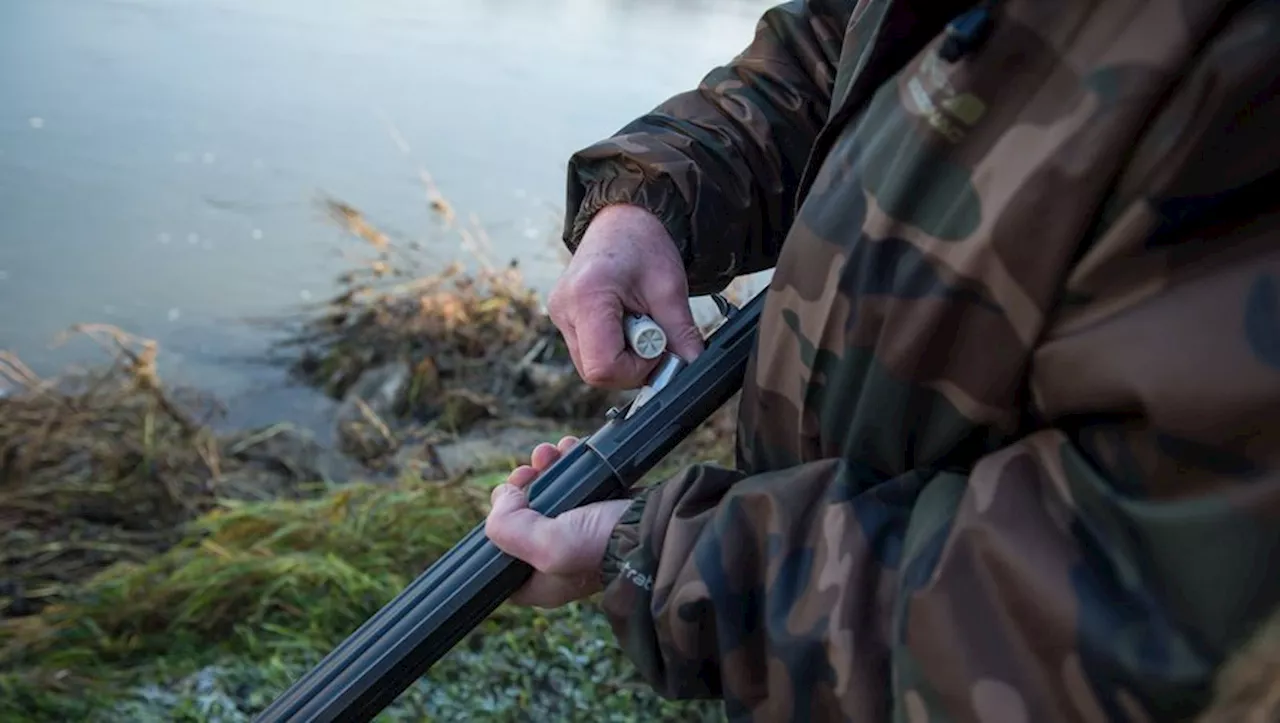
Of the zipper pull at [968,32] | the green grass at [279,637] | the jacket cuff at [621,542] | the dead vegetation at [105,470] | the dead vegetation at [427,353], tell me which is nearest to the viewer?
the zipper pull at [968,32]

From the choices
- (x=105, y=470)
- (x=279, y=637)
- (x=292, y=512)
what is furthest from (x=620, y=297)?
(x=105, y=470)

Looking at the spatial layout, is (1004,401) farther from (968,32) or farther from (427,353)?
(427,353)

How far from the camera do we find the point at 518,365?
5.33 meters

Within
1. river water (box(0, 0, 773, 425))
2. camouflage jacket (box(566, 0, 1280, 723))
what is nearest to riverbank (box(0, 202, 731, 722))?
river water (box(0, 0, 773, 425))

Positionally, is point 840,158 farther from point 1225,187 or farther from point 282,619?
point 282,619

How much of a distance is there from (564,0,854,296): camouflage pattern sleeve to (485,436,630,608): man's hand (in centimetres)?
50

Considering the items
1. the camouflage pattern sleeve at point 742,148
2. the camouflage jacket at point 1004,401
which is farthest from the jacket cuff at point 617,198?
the camouflage jacket at point 1004,401

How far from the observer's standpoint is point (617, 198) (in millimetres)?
1712

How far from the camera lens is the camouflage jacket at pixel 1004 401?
2.57ft

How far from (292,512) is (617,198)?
2160 millimetres

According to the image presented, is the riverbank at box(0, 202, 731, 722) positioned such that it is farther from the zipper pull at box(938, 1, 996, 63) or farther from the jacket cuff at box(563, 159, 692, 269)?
the zipper pull at box(938, 1, 996, 63)

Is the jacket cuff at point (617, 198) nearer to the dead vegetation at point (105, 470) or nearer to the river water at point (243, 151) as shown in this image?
the dead vegetation at point (105, 470)

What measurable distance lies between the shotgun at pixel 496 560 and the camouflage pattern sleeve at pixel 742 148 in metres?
0.16

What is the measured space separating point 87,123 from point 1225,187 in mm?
7005
